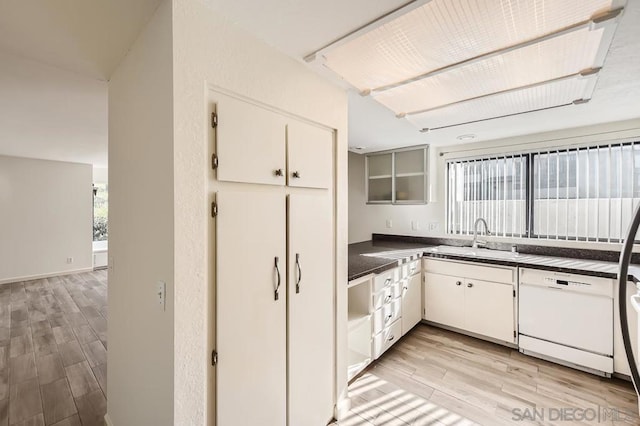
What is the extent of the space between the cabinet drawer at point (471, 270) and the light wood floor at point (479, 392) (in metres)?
0.70

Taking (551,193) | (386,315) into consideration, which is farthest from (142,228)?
(551,193)

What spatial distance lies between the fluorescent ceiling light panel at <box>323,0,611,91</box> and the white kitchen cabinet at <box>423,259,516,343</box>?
2123 mm

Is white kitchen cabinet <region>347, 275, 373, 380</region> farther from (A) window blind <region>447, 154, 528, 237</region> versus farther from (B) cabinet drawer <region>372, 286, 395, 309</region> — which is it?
(A) window blind <region>447, 154, 528, 237</region>

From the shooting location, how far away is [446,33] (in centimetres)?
128

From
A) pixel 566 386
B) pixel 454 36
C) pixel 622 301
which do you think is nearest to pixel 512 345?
pixel 566 386

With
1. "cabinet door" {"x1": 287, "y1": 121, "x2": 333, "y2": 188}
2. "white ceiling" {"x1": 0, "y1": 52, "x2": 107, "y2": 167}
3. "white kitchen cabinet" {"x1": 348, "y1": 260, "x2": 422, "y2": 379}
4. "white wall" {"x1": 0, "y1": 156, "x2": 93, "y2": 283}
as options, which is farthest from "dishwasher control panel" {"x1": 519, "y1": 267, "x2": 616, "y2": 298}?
"white wall" {"x1": 0, "y1": 156, "x2": 93, "y2": 283}

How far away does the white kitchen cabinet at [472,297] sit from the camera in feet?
8.91

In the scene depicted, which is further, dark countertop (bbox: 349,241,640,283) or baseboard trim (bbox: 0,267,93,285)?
baseboard trim (bbox: 0,267,93,285)

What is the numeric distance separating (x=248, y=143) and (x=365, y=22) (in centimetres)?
74

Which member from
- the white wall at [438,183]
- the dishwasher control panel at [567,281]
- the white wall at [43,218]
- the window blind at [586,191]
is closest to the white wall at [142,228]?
the dishwasher control panel at [567,281]

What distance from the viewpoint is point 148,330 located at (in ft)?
4.22

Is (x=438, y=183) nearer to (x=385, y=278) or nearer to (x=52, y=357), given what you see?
(x=385, y=278)

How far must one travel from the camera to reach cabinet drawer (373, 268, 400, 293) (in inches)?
92.7

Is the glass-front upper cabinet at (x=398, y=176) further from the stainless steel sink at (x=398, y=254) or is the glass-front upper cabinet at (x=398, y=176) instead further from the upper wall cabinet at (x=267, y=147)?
the upper wall cabinet at (x=267, y=147)
